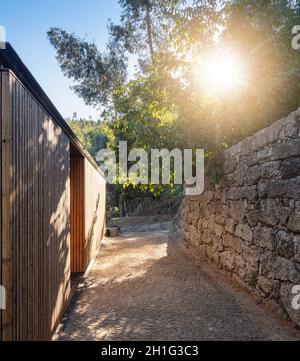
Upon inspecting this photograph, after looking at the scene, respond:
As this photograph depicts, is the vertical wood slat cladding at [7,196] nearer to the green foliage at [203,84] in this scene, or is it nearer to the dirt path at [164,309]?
the dirt path at [164,309]

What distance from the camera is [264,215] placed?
4.34m

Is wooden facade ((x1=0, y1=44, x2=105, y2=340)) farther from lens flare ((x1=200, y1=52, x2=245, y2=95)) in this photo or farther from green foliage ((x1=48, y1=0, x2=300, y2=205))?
lens flare ((x1=200, y1=52, x2=245, y2=95))

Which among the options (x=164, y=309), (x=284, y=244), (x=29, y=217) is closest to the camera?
(x=29, y=217)

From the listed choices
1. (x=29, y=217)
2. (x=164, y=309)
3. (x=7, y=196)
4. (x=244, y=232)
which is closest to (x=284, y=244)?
(x=244, y=232)

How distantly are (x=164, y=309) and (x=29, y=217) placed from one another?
2.48 metres

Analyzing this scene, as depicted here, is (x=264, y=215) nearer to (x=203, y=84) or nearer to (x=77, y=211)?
(x=77, y=211)

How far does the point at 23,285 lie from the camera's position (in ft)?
8.00

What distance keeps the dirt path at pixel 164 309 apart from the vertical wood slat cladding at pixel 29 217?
0.56 m

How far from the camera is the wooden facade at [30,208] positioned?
217 cm

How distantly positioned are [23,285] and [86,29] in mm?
15651

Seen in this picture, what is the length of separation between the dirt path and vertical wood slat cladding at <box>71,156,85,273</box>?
20.4 inches

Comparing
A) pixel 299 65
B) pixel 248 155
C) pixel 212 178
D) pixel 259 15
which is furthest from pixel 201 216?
pixel 259 15

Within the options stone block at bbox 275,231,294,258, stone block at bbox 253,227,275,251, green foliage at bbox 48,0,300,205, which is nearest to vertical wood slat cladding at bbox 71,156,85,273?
green foliage at bbox 48,0,300,205

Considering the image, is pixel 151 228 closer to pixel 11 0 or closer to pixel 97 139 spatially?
pixel 11 0
